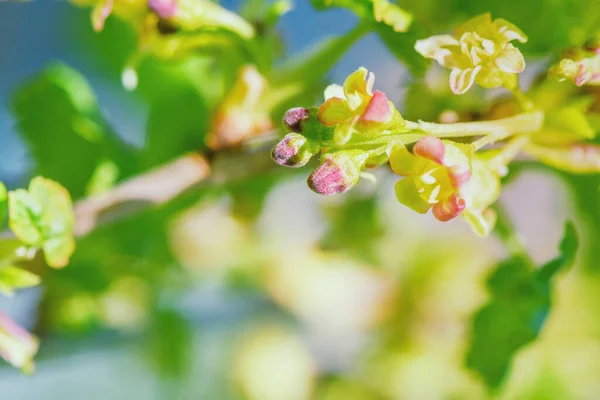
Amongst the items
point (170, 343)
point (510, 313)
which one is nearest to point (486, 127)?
point (510, 313)

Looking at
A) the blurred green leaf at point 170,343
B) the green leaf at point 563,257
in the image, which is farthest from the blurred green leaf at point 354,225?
the green leaf at point 563,257

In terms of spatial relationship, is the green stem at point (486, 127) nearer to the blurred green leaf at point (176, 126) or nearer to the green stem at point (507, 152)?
the green stem at point (507, 152)

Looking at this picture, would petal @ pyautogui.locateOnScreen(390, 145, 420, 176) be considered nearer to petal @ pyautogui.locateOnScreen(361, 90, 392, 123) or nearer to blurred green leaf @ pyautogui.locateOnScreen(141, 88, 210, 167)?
petal @ pyautogui.locateOnScreen(361, 90, 392, 123)

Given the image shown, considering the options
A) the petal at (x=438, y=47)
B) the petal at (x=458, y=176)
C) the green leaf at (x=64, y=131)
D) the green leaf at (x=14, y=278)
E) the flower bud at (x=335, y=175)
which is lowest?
the green leaf at (x=64, y=131)

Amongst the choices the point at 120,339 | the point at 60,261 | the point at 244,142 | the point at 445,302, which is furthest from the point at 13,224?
the point at 445,302

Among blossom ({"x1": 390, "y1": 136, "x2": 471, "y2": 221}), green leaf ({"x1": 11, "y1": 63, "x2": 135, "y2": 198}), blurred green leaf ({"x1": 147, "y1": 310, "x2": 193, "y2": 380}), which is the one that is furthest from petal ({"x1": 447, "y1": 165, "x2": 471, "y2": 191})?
blurred green leaf ({"x1": 147, "y1": 310, "x2": 193, "y2": 380})

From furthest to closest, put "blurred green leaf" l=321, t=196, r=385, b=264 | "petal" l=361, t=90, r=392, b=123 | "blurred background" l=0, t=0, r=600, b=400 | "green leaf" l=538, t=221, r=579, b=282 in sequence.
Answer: "blurred green leaf" l=321, t=196, r=385, b=264
"blurred background" l=0, t=0, r=600, b=400
"green leaf" l=538, t=221, r=579, b=282
"petal" l=361, t=90, r=392, b=123

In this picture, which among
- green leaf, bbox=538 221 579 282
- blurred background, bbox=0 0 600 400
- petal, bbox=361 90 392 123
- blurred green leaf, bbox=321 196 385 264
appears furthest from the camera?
blurred green leaf, bbox=321 196 385 264
